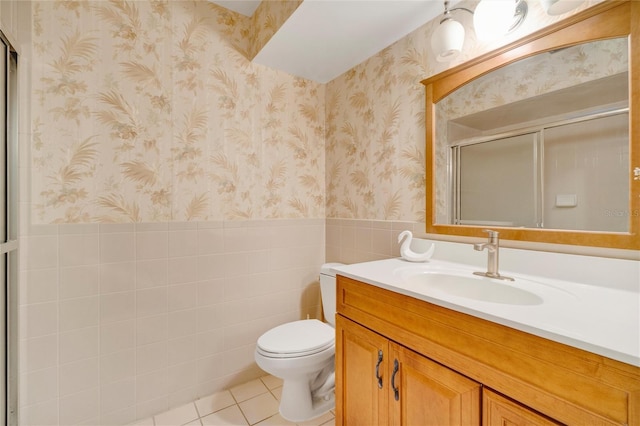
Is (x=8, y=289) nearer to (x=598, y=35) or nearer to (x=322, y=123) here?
(x=322, y=123)

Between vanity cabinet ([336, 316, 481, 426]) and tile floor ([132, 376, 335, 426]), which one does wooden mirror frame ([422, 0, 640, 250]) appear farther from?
tile floor ([132, 376, 335, 426])

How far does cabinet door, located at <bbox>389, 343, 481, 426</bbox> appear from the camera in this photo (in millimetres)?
714

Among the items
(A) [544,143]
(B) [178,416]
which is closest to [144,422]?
(B) [178,416]

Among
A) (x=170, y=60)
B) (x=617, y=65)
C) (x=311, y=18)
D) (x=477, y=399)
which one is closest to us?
(x=477, y=399)

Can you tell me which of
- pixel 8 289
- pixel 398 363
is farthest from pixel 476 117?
pixel 8 289

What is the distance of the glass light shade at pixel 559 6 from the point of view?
0.92m

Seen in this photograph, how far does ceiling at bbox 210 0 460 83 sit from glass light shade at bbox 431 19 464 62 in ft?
0.52

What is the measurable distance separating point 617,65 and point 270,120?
1619 mm

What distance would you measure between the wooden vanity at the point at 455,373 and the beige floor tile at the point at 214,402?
2.61ft

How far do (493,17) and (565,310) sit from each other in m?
1.09

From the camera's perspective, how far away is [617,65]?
0.88m

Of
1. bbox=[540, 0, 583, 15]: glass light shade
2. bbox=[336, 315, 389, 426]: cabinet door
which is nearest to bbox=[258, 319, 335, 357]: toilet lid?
bbox=[336, 315, 389, 426]: cabinet door

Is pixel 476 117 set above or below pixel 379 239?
above

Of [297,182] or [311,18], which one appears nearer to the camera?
[311,18]
